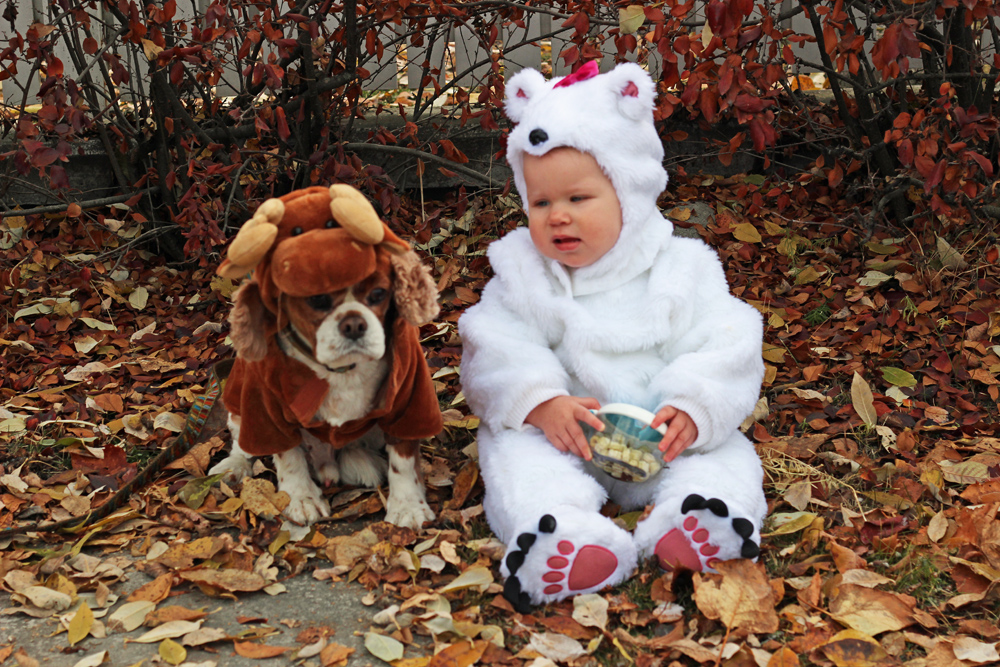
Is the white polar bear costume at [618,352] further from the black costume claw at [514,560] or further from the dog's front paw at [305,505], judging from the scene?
the dog's front paw at [305,505]

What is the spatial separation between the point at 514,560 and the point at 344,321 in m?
0.70

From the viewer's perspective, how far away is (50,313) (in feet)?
13.3

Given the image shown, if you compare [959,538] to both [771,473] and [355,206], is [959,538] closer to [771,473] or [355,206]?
[771,473]

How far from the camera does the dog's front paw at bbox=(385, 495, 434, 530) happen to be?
2.58 meters

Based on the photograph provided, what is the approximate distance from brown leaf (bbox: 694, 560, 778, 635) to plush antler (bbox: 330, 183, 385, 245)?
1125 millimetres

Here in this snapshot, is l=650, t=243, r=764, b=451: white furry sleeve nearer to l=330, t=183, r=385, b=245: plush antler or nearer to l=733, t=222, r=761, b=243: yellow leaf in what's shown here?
l=330, t=183, r=385, b=245: plush antler

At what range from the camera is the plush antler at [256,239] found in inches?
84.2

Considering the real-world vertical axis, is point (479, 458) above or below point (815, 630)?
above

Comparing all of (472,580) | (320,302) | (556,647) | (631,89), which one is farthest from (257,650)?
(631,89)

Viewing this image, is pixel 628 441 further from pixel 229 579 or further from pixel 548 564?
pixel 229 579

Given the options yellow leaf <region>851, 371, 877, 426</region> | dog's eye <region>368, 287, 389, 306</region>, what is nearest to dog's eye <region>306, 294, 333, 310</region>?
dog's eye <region>368, 287, 389, 306</region>

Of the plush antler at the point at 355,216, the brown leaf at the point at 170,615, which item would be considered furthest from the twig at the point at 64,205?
the brown leaf at the point at 170,615

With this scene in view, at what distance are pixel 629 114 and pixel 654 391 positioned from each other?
0.77 metres

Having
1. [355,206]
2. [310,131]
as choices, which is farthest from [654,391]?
[310,131]
